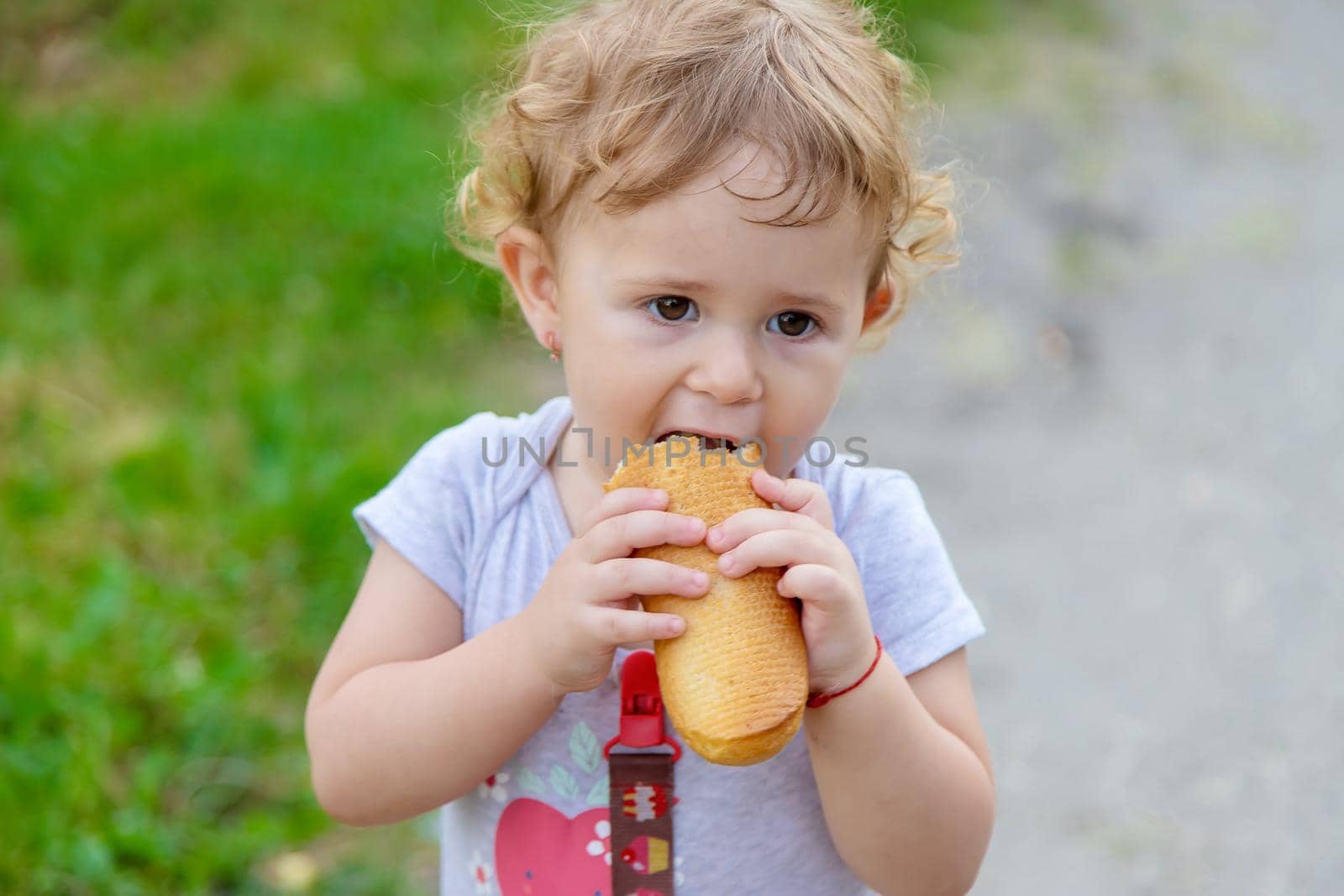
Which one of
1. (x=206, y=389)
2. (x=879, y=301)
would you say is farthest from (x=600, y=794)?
(x=206, y=389)

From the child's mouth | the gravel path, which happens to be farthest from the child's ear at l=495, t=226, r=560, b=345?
the gravel path

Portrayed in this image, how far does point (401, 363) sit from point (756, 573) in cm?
294

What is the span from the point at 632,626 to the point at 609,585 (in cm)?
5

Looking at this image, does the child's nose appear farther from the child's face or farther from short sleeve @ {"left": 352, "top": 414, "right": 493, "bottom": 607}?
short sleeve @ {"left": 352, "top": 414, "right": 493, "bottom": 607}

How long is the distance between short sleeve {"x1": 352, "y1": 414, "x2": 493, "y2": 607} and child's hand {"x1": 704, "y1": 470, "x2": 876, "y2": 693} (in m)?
0.42

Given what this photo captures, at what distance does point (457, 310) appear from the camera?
4441 mm

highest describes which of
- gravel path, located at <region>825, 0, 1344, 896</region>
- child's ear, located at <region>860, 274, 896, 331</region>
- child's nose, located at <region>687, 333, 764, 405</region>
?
gravel path, located at <region>825, 0, 1344, 896</region>

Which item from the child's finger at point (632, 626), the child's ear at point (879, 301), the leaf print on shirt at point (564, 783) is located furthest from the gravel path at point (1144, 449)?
the child's finger at point (632, 626)

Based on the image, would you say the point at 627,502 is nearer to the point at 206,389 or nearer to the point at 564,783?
the point at 564,783

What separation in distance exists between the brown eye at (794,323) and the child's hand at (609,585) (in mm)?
240

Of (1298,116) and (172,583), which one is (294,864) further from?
(1298,116)

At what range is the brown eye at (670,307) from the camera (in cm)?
150

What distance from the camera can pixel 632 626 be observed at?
4.51 ft

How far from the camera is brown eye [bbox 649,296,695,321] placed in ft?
4.91
